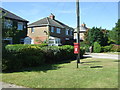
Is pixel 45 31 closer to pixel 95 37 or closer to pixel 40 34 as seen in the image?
pixel 40 34

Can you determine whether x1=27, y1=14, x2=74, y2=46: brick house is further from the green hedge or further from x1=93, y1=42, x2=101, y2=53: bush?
the green hedge

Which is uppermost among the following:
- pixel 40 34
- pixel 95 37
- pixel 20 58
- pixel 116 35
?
pixel 116 35

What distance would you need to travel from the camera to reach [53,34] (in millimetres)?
34906

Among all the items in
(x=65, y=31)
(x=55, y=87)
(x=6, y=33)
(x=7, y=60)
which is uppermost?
(x=65, y=31)

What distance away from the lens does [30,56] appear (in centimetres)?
1027

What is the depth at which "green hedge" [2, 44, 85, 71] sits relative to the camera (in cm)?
850

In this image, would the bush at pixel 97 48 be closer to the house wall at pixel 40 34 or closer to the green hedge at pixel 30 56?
the house wall at pixel 40 34

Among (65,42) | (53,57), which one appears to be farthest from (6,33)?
(65,42)

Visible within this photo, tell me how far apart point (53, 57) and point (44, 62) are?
1306 mm

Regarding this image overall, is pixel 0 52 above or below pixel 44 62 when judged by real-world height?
above

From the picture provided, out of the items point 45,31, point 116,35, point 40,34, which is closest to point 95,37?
point 116,35

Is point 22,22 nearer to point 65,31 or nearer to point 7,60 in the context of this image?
point 65,31

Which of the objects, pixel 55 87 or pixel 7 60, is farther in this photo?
pixel 7 60

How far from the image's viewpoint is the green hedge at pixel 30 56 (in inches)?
335
